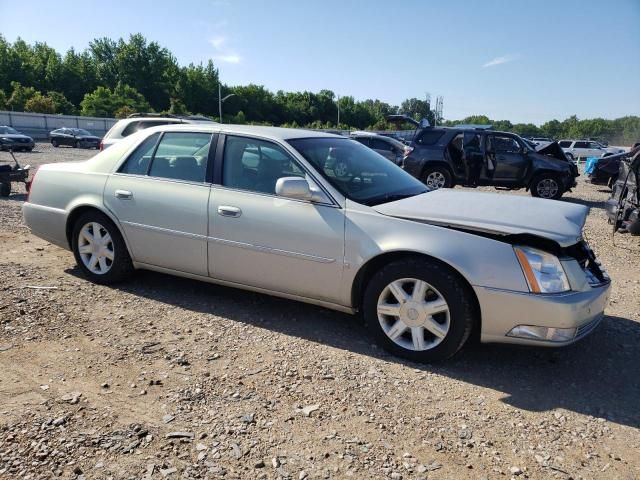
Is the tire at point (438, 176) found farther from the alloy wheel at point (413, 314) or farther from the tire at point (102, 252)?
the alloy wheel at point (413, 314)

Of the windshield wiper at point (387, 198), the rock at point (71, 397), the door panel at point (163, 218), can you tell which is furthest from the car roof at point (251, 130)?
the rock at point (71, 397)

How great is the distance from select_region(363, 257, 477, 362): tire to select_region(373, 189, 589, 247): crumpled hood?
13.9 inches

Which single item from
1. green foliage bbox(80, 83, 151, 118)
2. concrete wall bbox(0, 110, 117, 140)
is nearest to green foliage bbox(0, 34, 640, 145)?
green foliage bbox(80, 83, 151, 118)

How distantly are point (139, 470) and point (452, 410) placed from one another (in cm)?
171

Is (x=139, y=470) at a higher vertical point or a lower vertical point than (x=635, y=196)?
lower

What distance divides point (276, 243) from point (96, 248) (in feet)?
6.66

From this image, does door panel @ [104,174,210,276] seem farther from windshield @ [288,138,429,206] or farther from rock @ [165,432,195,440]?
rock @ [165,432,195,440]

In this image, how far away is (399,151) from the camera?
1783 centimetres

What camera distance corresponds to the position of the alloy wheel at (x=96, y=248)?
4.74 m

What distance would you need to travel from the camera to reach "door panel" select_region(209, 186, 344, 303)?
3.67 meters

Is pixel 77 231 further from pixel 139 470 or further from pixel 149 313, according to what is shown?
pixel 139 470

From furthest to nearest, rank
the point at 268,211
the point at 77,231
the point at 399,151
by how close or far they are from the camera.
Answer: the point at 399,151, the point at 77,231, the point at 268,211

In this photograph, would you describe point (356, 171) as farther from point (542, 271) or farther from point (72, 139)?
point (72, 139)

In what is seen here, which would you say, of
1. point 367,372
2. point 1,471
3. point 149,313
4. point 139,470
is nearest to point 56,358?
point 149,313
